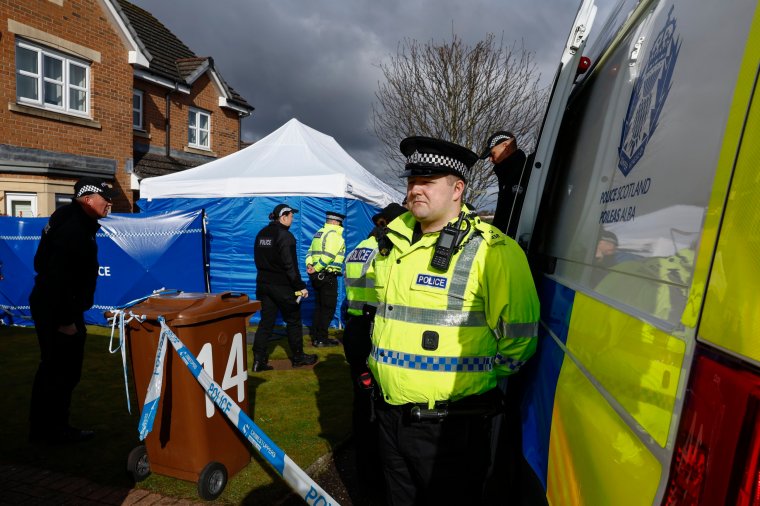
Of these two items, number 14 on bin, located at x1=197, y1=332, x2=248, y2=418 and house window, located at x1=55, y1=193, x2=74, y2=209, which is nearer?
number 14 on bin, located at x1=197, y1=332, x2=248, y2=418

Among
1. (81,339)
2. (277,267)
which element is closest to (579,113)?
(81,339)

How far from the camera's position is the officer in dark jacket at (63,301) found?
12.7 feet

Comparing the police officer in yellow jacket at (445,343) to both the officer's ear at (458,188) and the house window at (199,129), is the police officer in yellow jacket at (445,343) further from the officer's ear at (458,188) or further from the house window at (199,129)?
the house window at (199,129)

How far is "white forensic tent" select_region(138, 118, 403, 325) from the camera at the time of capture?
30.1 ft

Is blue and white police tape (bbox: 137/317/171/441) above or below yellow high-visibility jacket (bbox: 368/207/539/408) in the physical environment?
below

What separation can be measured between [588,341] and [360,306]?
2028mm

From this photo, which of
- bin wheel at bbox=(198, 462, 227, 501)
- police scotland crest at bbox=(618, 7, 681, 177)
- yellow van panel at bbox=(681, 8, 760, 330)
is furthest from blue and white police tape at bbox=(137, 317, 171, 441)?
yellow van panel at bbox=(681, 8, 760, 330)

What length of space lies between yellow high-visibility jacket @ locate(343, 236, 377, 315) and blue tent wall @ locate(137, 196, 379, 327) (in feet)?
17.3

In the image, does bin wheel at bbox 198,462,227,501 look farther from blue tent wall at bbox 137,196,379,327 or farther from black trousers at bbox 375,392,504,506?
blue tent wall at bbox 137,196,379,327

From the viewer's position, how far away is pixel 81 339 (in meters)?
4.14

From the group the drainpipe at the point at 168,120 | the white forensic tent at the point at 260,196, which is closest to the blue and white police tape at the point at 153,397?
the white forensic tent at the point at 260,196

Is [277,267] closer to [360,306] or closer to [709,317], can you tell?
[360,306]

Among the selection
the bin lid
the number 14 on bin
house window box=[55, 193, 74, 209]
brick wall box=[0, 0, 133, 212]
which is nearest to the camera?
the bin lid

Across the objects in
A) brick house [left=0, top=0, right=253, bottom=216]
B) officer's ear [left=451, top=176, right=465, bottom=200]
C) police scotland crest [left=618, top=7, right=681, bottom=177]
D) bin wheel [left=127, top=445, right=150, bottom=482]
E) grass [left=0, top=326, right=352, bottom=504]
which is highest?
brick house [left=0, top=0, right=253, bottom=216]
